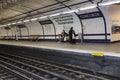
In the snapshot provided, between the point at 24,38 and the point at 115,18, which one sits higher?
the point at 115,18

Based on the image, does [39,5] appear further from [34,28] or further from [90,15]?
[34,28]

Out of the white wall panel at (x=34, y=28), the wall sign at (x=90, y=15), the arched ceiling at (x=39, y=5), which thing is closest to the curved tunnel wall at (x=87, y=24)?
the wall sign at (x=90, y=15)

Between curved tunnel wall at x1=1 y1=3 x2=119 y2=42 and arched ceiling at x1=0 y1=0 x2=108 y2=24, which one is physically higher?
arched ceiling at x1=0 y1=0 x2=108 y2=24

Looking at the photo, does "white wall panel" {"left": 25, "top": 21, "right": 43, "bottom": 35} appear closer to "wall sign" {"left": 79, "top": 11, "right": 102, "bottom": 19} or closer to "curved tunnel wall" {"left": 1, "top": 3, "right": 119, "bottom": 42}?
"curved tunnel wall" {"left": 1, "top": 3, "right": 119, "bottom": 42}

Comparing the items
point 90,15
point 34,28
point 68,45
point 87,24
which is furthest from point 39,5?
point 34,28

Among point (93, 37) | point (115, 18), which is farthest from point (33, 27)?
point (115, 18)

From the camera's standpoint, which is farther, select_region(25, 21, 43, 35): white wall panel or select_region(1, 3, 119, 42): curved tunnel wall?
select_region(25, 21, 43, 35): white wall panel

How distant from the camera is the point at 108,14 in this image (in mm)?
14344

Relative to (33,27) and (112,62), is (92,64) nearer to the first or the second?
(112,62)

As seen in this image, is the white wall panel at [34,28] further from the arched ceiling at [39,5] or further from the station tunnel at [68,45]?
the arched ceiling at [39,5]

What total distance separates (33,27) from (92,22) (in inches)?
451

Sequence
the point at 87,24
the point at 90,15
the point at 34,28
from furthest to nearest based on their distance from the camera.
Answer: the point at 34,28
the point at 87,24
the point at 90,15

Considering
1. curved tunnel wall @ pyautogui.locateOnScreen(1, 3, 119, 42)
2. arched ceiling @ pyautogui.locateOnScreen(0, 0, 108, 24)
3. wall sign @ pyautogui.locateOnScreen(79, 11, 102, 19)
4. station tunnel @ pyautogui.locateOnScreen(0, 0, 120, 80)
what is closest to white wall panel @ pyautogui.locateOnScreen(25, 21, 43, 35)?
station tunnel @ pyautogui.locateOnScreen(0, 0, 120, 80)

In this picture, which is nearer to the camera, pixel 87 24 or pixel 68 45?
pixel 68 45
